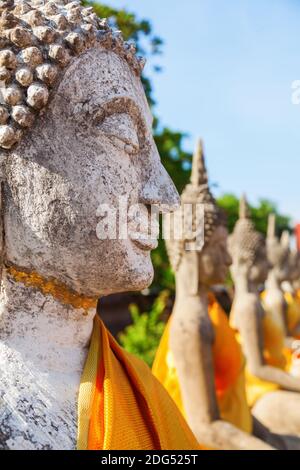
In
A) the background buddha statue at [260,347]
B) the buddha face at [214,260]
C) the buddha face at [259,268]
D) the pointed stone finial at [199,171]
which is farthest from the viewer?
the buddha face at [259,268]

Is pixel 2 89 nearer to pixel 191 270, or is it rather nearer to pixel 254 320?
pixel 191 270

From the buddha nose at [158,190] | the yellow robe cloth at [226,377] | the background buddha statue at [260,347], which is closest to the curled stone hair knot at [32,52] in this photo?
the buddha nose at [158,190]

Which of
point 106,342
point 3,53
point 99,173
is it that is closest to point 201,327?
point 106,342

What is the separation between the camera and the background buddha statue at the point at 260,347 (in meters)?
5.05

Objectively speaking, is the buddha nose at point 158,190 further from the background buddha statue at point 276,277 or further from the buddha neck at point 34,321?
the background buddha statue at point 276,277

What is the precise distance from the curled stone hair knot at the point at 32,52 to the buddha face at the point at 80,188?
40mm

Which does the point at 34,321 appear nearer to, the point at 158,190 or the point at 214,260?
the point at 158,190

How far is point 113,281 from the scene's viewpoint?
209 cm

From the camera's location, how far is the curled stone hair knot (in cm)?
203

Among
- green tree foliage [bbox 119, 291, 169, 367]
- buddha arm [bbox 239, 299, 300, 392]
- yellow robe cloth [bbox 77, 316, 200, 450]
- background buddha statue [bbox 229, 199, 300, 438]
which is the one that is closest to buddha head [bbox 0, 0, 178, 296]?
yellow robe cloth [bbox 77, 316, 200, 450]

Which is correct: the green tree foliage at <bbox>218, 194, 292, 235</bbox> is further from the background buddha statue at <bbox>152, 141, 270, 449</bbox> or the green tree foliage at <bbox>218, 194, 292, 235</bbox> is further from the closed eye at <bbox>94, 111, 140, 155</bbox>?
the closed eye at <bbox>94, 111, 140, 155</bbox>

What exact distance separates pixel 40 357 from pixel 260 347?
3.81m

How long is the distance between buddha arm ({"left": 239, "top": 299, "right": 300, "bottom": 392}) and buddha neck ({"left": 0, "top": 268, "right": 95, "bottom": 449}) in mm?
3469

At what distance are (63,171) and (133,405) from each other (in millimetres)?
812
